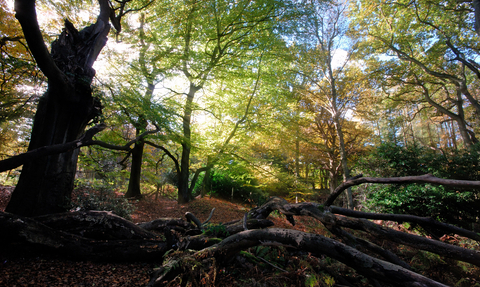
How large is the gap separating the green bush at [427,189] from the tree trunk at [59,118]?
930cm

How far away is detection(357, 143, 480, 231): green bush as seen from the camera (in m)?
5.98

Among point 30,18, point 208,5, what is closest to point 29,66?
point 30,18

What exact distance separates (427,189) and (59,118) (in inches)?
395

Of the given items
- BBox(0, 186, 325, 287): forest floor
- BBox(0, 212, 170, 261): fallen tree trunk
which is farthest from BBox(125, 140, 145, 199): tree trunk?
BBox(0, 186, 325, 287): forest floor

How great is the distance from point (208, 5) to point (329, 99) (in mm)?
7346

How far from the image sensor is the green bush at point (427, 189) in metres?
5.98

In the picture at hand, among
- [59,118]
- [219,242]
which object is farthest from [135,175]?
[219,242]

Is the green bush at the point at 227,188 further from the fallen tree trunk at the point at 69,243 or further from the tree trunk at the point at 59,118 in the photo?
the fallen tree trunk at the point at 69,243

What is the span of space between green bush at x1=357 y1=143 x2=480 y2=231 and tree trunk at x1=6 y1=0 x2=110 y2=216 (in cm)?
930

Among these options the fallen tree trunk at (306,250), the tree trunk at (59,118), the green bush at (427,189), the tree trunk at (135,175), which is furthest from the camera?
the tree trunk at (135,175)

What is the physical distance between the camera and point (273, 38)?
691cm

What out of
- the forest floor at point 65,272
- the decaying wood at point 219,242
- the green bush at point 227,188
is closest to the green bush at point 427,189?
the decaying wood at point 219,242

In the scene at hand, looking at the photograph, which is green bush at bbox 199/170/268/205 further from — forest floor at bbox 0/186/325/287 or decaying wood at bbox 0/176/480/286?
forest floor at bbox 0/186/325/287

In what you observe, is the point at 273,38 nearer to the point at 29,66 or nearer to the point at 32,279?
the point at 29,66
